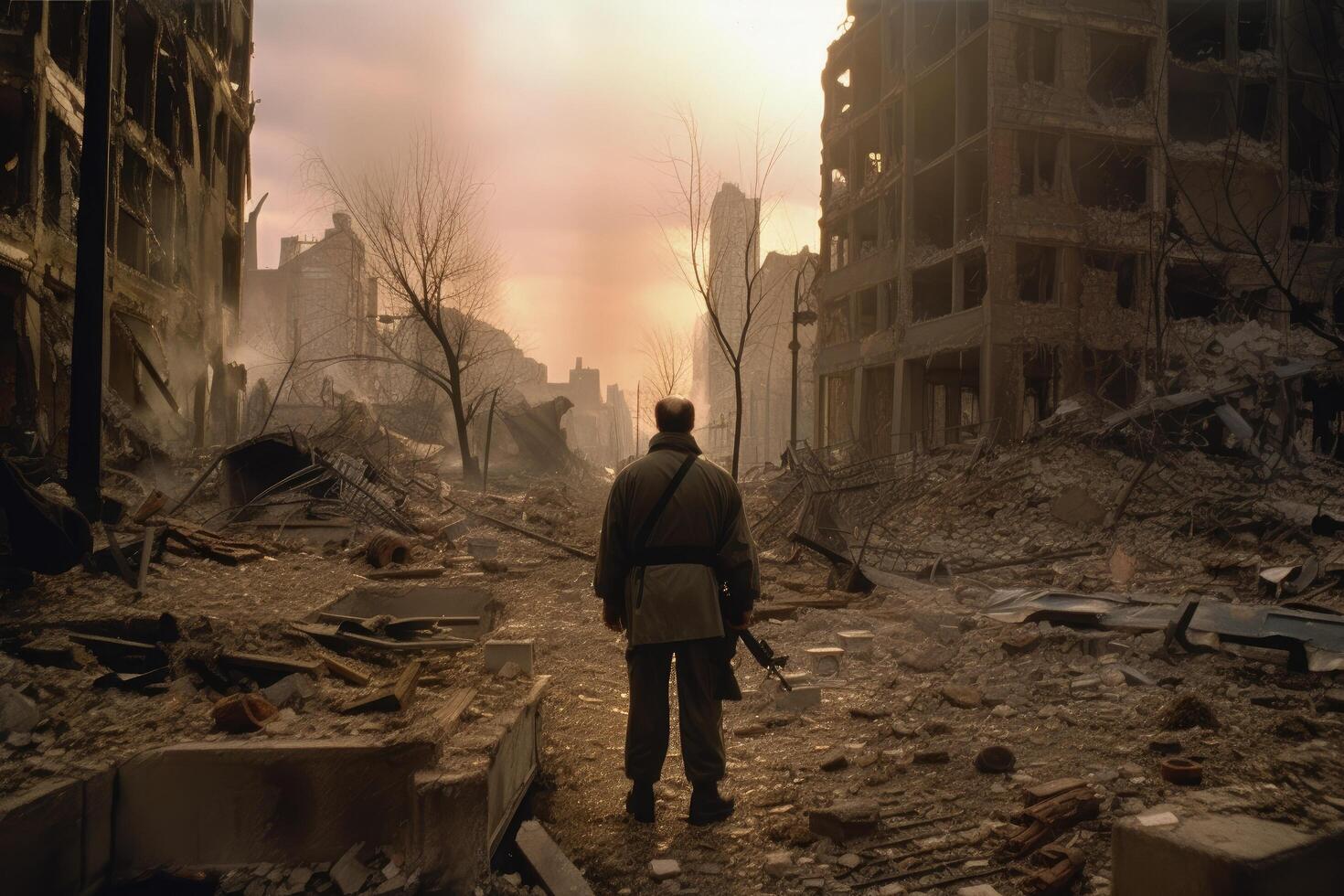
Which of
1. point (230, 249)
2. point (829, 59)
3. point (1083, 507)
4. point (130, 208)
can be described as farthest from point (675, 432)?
point (829, 59)

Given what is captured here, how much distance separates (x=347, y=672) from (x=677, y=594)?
6.06 feet

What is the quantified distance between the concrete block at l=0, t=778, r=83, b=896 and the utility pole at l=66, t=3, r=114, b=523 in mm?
4818

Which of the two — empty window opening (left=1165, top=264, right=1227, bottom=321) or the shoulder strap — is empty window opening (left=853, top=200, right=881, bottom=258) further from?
the shoulder strap

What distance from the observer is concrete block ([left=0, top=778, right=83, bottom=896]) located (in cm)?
281

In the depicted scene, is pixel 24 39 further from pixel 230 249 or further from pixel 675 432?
pixel 675 432

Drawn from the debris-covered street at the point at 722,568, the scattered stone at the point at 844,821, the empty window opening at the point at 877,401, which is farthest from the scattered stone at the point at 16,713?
the empty window opening at the point at 877,401

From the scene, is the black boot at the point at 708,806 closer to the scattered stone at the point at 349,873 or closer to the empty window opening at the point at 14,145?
the scattered stone at the point at 349,873

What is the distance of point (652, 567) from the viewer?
4.01 m

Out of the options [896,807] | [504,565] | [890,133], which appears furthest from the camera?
[890,133]

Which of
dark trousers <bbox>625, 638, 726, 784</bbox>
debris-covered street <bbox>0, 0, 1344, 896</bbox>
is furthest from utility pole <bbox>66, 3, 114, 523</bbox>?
dark trousers <bbox>625, 638, 726, 784</bbox>

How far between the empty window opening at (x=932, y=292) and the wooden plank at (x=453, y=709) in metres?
25.8

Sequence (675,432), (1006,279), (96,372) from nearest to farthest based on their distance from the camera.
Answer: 1. (675,432)
2. (96,372)
3. (1006,279)

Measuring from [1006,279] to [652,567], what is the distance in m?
21.7

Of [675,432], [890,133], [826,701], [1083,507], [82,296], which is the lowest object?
[826,701]
